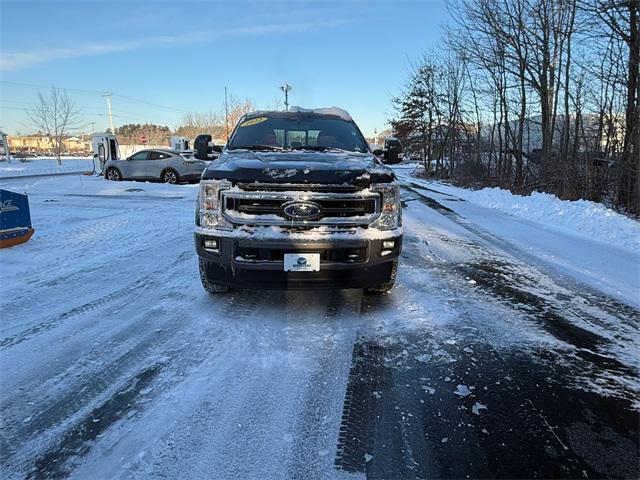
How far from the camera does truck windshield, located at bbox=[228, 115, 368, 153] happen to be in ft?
15.4

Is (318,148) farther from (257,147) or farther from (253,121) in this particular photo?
(253,121)

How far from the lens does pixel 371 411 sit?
2244 millimetres

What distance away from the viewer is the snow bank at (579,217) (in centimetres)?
673

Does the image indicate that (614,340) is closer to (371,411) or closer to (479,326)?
(479,326)

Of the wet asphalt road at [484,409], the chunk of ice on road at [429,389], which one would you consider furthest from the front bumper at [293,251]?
the chunk of ice on road at [429,389]

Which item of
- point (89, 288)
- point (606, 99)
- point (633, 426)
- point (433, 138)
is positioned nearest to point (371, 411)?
point (633, 426)

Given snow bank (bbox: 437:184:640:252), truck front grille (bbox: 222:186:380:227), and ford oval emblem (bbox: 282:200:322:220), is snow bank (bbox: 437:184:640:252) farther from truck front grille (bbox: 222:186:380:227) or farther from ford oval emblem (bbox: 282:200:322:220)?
ford oval emblem (bbox: 282:200:322:220)

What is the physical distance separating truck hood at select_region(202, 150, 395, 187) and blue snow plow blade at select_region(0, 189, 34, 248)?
397 cm

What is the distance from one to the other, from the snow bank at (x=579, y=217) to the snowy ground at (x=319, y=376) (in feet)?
8.22

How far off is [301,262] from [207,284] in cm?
113

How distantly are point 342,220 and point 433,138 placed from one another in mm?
31955

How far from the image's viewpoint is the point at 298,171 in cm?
331

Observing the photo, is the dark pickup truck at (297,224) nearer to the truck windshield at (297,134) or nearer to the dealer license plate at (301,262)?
the dealer license plate at (301,262)

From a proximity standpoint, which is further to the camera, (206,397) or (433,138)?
(433,138)
